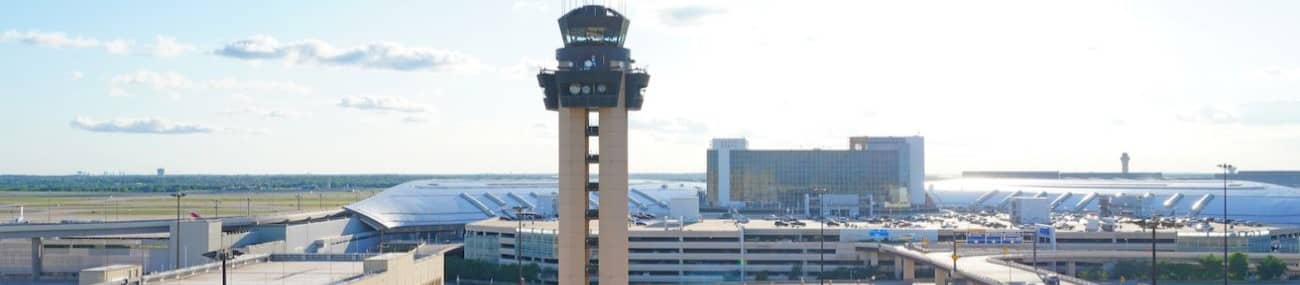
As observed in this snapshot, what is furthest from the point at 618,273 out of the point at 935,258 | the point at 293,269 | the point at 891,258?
the point at 891,258

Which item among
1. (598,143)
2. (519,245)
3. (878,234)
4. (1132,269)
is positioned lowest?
(1132,269)

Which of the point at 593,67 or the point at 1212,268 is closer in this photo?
the point at 593,67

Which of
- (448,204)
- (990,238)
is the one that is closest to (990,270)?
(990,238)

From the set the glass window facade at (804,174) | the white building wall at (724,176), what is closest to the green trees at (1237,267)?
the glass window facade at (804,174)

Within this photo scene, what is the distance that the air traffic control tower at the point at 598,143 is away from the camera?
55.4 m

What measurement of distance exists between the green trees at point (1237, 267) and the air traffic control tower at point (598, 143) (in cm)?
7885

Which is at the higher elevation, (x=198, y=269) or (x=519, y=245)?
(x=198, y=269)

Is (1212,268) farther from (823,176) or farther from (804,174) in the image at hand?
(804,174)

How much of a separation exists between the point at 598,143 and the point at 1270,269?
8352cm

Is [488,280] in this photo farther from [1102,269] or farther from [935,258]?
[1102,269]

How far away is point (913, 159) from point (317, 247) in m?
97.2

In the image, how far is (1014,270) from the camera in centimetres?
8725

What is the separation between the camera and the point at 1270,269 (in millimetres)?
109750

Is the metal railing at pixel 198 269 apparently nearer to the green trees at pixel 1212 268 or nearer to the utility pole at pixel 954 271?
the utility pole at pixel 954 271
